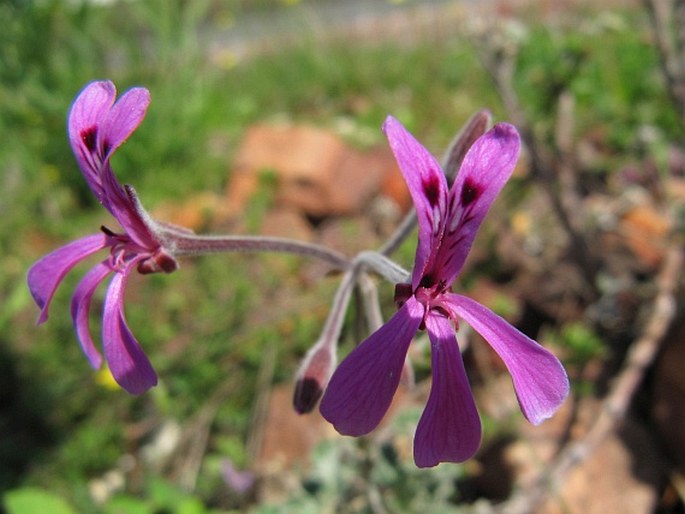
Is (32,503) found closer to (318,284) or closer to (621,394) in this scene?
(318,284)

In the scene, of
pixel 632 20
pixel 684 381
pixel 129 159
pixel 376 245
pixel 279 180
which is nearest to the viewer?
pixel 684 381

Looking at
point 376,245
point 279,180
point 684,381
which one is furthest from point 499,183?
point 279,180

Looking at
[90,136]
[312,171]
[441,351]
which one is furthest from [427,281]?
[312,171]

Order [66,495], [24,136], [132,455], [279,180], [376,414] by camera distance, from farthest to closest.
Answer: [24,136]
[279,180]
[132,455]
[66,495]
[376,414]

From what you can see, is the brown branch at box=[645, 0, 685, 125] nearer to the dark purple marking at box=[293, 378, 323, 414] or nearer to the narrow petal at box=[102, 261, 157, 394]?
the dark purple marking at box=[293, 378, 323, 414]

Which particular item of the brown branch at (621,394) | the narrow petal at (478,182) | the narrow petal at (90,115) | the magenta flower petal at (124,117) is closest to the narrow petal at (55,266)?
the narrow petal at (90,115)

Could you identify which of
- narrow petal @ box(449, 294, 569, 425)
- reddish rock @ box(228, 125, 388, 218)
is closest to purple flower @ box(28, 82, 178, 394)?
narrow petal @ box(449, 294, 569, 425)

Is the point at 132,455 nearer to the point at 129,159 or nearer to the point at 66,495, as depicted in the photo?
the point at 66,495
